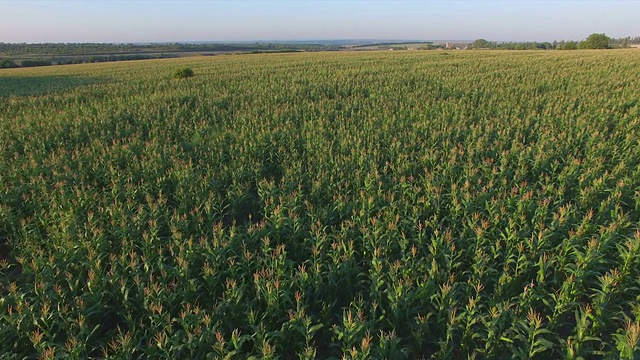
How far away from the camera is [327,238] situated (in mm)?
5230

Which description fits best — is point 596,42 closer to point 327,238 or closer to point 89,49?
point 327,238

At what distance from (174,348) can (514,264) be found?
423 centimetres

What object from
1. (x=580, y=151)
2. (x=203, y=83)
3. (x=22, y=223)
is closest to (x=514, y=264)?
(x=580, y=151)

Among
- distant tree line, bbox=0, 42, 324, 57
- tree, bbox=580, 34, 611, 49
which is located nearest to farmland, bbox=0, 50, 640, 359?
tree, bbox=580, 34, 611, 49

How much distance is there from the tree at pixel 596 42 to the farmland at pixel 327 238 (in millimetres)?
84411

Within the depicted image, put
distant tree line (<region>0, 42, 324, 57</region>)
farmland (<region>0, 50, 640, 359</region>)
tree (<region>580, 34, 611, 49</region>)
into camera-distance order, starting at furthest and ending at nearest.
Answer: distant tree line (<region>0, 42, 324, 57</region>) < tree (<region>580, 34, 611, 49</region>) < farmland (<region>0, 50, 640, 359</region>)

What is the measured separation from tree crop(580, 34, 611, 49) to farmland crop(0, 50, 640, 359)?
84.4 metres

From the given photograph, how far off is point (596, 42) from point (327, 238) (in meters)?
96.7

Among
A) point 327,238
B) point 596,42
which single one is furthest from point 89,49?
point 327,238

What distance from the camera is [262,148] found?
9.59 meters

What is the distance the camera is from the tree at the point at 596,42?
76.3 m

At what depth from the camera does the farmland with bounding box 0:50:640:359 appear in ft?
12.2

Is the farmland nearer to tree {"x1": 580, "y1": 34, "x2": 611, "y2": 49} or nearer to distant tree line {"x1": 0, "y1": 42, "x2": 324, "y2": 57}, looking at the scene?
tree {"x1": 580, "y1": 34, "x2": 611, "y2": 49}

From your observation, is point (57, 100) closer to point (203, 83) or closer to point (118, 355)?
point (203, 83)
